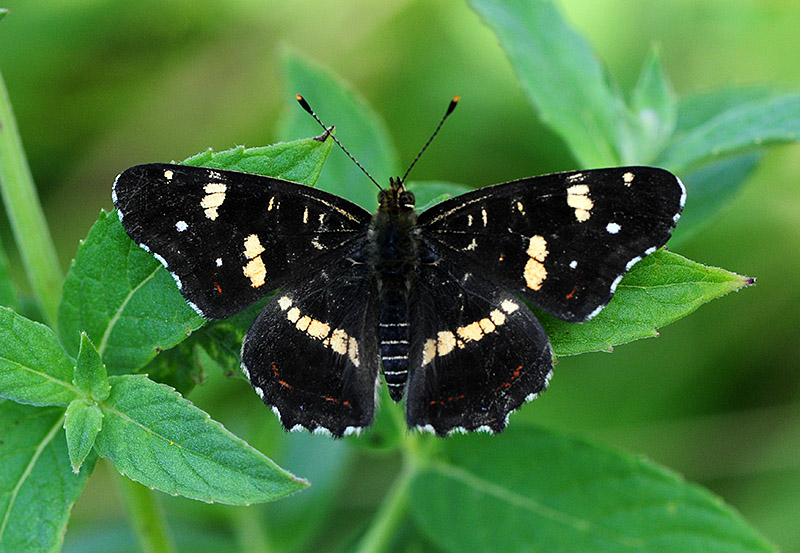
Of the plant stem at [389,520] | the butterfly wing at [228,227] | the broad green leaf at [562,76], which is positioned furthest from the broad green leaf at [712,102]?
the plant stem at [389,520]

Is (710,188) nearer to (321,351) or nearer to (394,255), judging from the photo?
(394,255)

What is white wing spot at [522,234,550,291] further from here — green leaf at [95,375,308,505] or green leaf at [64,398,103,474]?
green leaf at [64,398,103,474]

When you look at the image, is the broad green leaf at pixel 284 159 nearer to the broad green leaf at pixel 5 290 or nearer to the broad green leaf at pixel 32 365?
the broad green leaf at pixel 32 365

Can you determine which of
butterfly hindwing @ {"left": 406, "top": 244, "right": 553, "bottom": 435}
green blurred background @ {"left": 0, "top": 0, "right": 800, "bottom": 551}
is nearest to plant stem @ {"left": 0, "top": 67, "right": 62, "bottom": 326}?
butterfly hindwing @ {"left": 406, "top": 244, "right": 553, "bottom": 435}

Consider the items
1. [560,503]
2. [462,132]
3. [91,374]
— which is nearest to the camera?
[91,374]

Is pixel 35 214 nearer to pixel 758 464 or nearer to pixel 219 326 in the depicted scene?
pixel 219 326

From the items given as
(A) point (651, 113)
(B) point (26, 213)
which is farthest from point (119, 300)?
(A) point (651, 113)
